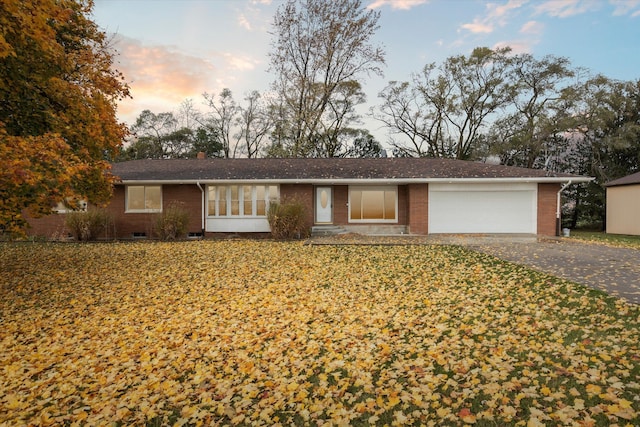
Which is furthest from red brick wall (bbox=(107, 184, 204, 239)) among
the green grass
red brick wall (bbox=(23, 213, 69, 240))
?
the green grass

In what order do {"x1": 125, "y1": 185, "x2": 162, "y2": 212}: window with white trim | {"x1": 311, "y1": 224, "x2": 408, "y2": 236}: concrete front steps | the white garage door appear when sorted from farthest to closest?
{"x1": 125, "y1": 185, "x2": 162, "y2": 212}: window with white trim → {"x1": 311, "y1": 224, "x2": 408, "y2": 236}: concrete front steps → the white garage door

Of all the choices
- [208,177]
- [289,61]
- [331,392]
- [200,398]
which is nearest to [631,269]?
[331,392]

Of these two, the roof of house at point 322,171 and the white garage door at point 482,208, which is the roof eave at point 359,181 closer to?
the roof of house at point 322,171

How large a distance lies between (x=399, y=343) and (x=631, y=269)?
676cm

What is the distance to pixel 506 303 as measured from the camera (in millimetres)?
5719

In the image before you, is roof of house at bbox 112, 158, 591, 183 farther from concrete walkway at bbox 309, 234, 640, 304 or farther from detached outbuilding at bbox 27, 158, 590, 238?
concrete walkway at bbox 309, 234, 640, 304

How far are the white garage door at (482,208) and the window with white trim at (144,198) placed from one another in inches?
480

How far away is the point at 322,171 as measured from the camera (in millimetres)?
17859

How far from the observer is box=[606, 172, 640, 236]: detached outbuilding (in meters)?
19.0

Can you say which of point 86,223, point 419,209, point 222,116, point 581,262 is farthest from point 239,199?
point 222,116

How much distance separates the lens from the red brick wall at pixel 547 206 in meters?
16.4

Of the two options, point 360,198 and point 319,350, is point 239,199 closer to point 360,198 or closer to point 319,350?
point 360,198

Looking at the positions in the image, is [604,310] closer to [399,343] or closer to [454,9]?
[399,343]

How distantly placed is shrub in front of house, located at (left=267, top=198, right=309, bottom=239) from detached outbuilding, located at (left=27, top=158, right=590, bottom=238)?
1.39 metres
